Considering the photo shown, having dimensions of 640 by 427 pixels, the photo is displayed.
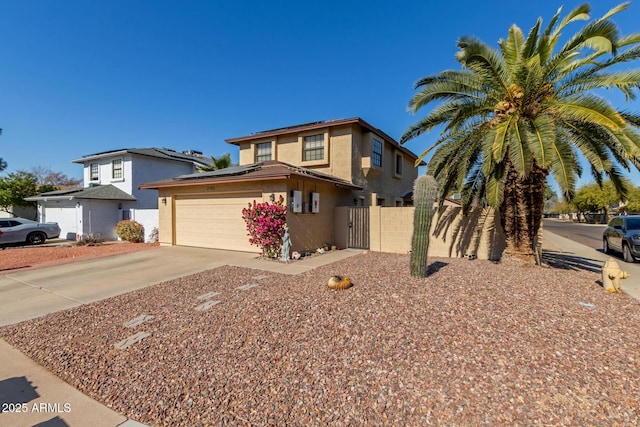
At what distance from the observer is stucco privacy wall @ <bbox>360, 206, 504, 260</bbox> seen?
398 inches

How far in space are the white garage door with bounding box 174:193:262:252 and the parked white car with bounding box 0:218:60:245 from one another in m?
8.80

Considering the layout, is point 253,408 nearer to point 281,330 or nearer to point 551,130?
point 281,330

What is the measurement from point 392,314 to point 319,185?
8191 millimetres

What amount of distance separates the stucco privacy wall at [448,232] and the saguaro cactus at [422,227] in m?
4.20

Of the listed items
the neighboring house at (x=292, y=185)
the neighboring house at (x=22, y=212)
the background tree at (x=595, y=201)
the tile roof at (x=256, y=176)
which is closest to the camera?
the tile roof at (x=256, y=176)

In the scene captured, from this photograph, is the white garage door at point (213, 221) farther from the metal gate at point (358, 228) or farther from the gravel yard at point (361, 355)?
the gravel yard at point (361, 355)

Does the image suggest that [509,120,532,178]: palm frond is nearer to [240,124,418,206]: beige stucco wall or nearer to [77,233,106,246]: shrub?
[240,124,418,206]: beige stucco wall

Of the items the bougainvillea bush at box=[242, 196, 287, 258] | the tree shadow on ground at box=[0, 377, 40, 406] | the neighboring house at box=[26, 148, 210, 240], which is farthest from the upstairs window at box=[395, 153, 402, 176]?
the tree shadow on ground at box=[0, 377, 40, 406]

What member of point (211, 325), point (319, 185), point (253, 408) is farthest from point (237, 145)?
point (253, 408)

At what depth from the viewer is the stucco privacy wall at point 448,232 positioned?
10.1 meters

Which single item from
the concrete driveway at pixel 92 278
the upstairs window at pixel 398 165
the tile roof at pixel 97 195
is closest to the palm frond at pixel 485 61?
the concrete driveway at pixel 92 278

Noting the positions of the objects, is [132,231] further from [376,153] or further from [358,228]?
[376,153]

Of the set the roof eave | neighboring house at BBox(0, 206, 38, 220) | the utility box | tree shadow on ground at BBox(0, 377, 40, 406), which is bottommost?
tree shadow on ground at BBox(0, 377, 40, 406)

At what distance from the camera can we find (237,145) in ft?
56.9
